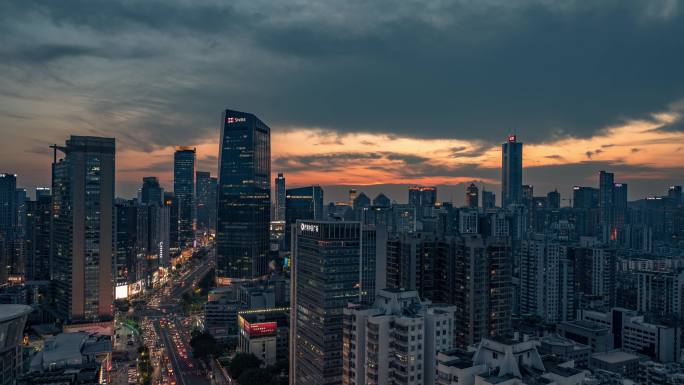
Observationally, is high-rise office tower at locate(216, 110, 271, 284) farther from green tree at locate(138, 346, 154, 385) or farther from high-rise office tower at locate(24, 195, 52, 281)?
green tree at locate(138, 346, 154, 385)

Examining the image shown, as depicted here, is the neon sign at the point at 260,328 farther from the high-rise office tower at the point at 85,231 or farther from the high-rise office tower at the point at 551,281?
the high-rise office tower at the point at 551,281

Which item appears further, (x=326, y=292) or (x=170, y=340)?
(x=170, y=340)

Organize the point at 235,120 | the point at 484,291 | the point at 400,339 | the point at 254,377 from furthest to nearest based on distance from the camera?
the point at 235,120
the point at 484,291
the point at 254,377
the point at 400,339

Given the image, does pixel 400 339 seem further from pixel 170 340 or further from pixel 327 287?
pixel 170 340

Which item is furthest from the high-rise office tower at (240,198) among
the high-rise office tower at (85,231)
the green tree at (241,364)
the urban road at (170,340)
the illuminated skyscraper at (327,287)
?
the illuminated skyscraper at (327,287)

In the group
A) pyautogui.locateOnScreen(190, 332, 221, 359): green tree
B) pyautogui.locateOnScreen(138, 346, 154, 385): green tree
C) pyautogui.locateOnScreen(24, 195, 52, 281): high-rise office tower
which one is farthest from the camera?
pyautogui.locateOnScreen(24, 195, 52, 281): high-rise office tower

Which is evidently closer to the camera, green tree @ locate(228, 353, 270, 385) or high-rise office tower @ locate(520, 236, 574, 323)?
green tree @ locate(228, 353, 270, 385)

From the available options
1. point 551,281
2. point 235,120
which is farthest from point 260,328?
point 235,120

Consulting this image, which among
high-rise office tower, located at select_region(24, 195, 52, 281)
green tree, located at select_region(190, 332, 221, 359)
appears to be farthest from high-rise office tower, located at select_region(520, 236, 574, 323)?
high-rise office tower, located at select_region(24, 195, 52, 281)
